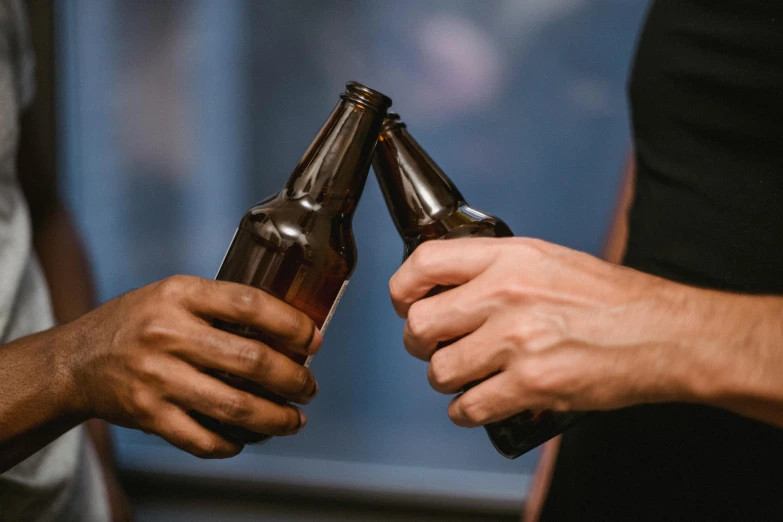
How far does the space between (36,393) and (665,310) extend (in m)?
0.48

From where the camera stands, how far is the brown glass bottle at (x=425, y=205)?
48cm

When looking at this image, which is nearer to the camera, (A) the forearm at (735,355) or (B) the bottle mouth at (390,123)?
(A) the forearm at (735,355)

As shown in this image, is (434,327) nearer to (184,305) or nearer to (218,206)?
(184,305)

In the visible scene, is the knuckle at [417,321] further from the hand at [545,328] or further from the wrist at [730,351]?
the wrist at [730,351]

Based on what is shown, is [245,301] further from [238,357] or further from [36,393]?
[36,393]

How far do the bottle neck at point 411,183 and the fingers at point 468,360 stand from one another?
12 cm

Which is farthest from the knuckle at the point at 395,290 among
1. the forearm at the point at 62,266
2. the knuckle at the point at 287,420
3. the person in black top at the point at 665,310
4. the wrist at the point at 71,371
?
the forearm at the point at 62,266

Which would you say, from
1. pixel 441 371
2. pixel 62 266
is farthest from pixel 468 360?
pixel 62 266

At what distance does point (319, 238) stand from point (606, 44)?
0.84 meters

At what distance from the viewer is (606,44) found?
42.7 inches

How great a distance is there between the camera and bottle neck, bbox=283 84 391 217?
0.46 meters

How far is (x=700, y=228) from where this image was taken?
1.87 ft

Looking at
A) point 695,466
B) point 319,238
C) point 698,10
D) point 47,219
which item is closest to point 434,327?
point 319,238

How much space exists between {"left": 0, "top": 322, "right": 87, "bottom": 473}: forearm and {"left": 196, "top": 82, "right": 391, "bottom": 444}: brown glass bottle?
0.13 meters
